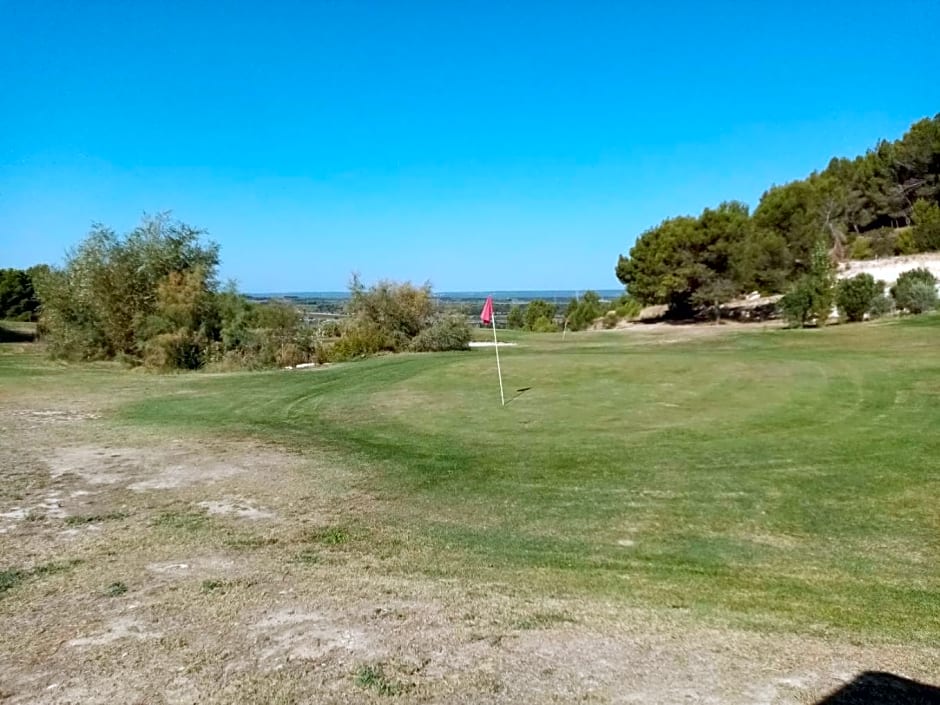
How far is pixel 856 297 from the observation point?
112ft

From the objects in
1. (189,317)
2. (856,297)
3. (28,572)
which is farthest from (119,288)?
(856,297)

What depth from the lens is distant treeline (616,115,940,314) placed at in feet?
157

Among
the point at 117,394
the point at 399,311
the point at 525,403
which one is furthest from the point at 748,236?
the point at 117,394

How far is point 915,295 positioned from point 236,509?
3511 centimetres

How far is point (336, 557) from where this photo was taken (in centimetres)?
617

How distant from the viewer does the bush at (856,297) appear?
34.1m

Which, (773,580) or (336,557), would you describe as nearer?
(773,580)

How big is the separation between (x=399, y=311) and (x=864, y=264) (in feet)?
121

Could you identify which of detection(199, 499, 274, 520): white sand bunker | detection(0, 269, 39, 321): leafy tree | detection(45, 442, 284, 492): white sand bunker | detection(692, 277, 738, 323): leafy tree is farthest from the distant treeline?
detection(0, 269, 39, 321): leafy tree

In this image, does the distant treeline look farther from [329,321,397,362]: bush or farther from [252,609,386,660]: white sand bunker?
[252,609,386,660]: white sand bunker

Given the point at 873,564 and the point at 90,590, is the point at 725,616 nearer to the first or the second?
the point at 873,564

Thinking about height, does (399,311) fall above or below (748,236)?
below

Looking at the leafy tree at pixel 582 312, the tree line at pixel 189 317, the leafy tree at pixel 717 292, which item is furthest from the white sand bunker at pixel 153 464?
the leafy tree at pixel 582 312

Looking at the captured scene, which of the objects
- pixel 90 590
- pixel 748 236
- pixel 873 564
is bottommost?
pixel 873 564
